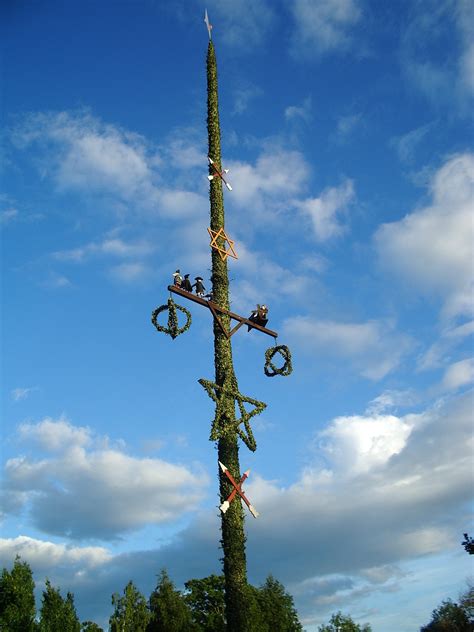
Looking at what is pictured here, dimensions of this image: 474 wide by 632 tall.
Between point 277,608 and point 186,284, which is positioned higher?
point 186,284

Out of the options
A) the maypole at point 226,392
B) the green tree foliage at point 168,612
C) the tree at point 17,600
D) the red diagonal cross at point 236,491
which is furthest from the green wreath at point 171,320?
the green tree foliage at point 168,612

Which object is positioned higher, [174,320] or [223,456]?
[174,320]

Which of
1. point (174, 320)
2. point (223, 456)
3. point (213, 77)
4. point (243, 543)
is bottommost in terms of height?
point (243, 543)

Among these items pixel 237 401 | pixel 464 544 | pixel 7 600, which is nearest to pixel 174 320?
pixel 237 401

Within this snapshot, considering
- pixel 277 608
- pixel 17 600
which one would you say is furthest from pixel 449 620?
pixel 17 600

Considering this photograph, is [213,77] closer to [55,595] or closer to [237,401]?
[237,401]

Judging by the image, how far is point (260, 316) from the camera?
20.6 m

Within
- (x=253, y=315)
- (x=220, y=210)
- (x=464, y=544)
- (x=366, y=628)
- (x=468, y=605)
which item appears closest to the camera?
(x=253, y=315)

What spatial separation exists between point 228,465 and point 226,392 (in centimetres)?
224

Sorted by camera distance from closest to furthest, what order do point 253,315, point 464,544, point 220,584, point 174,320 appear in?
point 174,320, point 253,315, point 464,544, point 220,584

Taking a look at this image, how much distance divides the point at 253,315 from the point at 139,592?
13478 mm

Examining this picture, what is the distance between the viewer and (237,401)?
729 inches

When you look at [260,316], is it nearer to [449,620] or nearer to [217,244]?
[217,244]

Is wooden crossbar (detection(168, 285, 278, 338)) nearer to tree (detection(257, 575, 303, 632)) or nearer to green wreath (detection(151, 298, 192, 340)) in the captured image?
green wreath (detection(151, 298, 192, 340))
